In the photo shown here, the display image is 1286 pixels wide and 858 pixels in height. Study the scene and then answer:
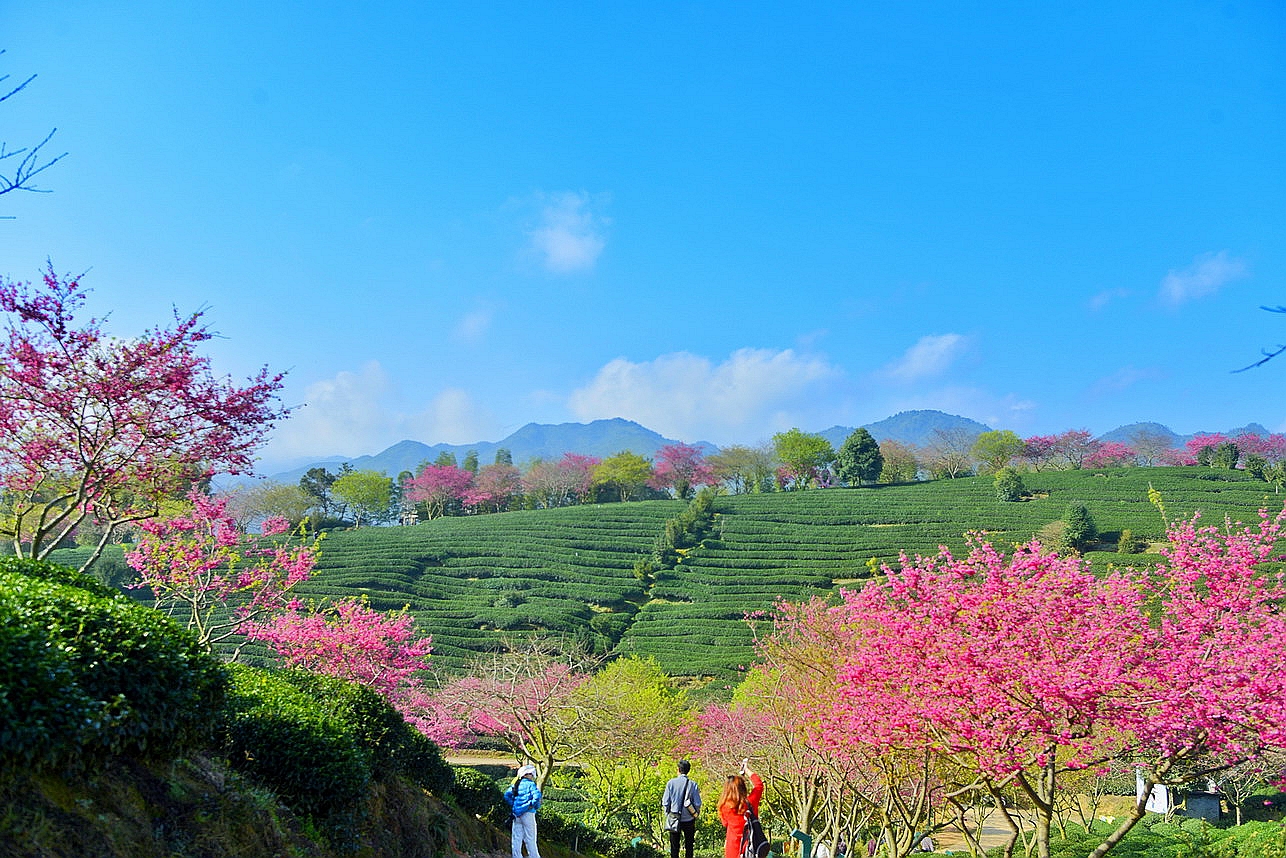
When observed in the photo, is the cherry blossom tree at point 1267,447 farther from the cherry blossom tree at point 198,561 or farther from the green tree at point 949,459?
the cherry blossom tree at point 198,561

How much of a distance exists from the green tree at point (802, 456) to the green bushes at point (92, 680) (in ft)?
268

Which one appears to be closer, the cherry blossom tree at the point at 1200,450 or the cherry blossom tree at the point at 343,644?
the cherry blossom tree at the point at 343,644

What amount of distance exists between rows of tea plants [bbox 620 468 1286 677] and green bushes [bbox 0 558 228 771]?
35634 millimetres

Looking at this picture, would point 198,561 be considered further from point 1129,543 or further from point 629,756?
point 1129,543

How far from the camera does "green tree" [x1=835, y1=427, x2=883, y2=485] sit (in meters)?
76.8

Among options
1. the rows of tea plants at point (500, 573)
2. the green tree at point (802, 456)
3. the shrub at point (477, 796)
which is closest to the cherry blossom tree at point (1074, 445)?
the green tree at point (802, 456)

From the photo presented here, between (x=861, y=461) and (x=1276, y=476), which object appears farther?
(x=861, y=461)

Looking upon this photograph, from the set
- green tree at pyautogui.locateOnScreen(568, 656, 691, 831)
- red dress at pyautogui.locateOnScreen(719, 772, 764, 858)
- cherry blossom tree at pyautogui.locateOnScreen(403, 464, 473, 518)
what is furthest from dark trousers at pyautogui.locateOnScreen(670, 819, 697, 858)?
cherry blossom tree at pyautogui.locateOnScreen(403, 464, 473, 518)

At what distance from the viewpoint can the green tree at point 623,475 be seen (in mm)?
81688

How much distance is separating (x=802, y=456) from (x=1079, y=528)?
3595 centimetres

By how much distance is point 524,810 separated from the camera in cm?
773

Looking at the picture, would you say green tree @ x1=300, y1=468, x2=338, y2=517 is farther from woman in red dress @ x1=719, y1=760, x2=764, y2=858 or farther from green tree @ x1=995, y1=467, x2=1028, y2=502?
woman in red dress @ x1=719, y1=760, x2=764, y2=858

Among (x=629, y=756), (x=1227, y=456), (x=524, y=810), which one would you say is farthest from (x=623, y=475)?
(x=524, y=810)

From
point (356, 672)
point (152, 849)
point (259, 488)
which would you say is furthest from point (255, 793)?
point (259, 488)
